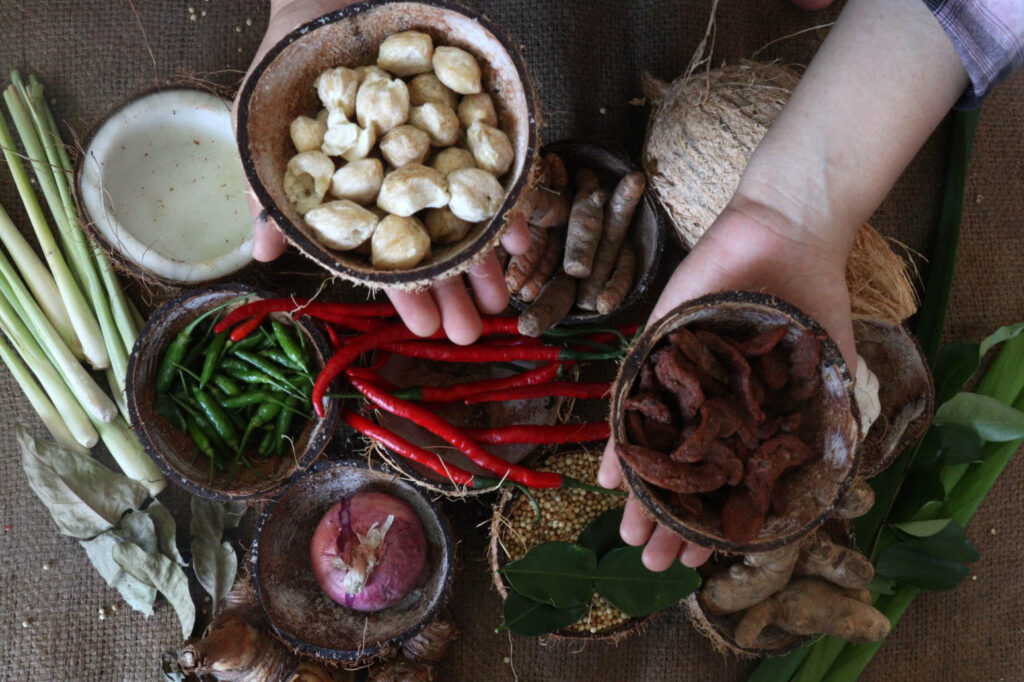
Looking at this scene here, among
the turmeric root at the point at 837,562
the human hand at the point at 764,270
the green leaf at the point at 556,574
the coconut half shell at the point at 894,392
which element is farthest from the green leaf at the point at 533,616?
the coconut half shell at the point at 894,392

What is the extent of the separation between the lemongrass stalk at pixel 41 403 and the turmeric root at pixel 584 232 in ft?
3.96

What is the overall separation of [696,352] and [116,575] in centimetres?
140

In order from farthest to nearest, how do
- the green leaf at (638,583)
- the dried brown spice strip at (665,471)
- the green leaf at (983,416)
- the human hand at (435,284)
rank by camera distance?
the green leaf at (983,416) → the green leaf at (638,583) → the human hand at (435,284) → the dried brown spice strip at (665,471)

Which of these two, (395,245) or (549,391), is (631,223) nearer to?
(549,391)

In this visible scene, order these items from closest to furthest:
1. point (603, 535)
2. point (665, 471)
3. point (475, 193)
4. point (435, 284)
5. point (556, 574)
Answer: point (665, 471)
point (475, 193)
point (435, 284)
point (556, 574)
point (603, 535)

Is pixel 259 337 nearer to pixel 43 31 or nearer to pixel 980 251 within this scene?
pixel 43 31

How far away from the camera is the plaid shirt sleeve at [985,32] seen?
1.06m

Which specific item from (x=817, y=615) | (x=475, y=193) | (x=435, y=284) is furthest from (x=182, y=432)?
(x=817, y=615)

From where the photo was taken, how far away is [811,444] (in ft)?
3.66

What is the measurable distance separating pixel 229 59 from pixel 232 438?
92 cm

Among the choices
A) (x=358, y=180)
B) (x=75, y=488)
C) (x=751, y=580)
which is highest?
(x=358, y=180)

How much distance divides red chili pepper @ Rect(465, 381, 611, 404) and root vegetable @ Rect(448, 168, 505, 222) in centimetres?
61

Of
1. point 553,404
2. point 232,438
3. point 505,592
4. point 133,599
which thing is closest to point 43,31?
point 232,438

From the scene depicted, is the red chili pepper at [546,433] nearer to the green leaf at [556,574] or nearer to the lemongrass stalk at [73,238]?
the green leaf at [556,574]
